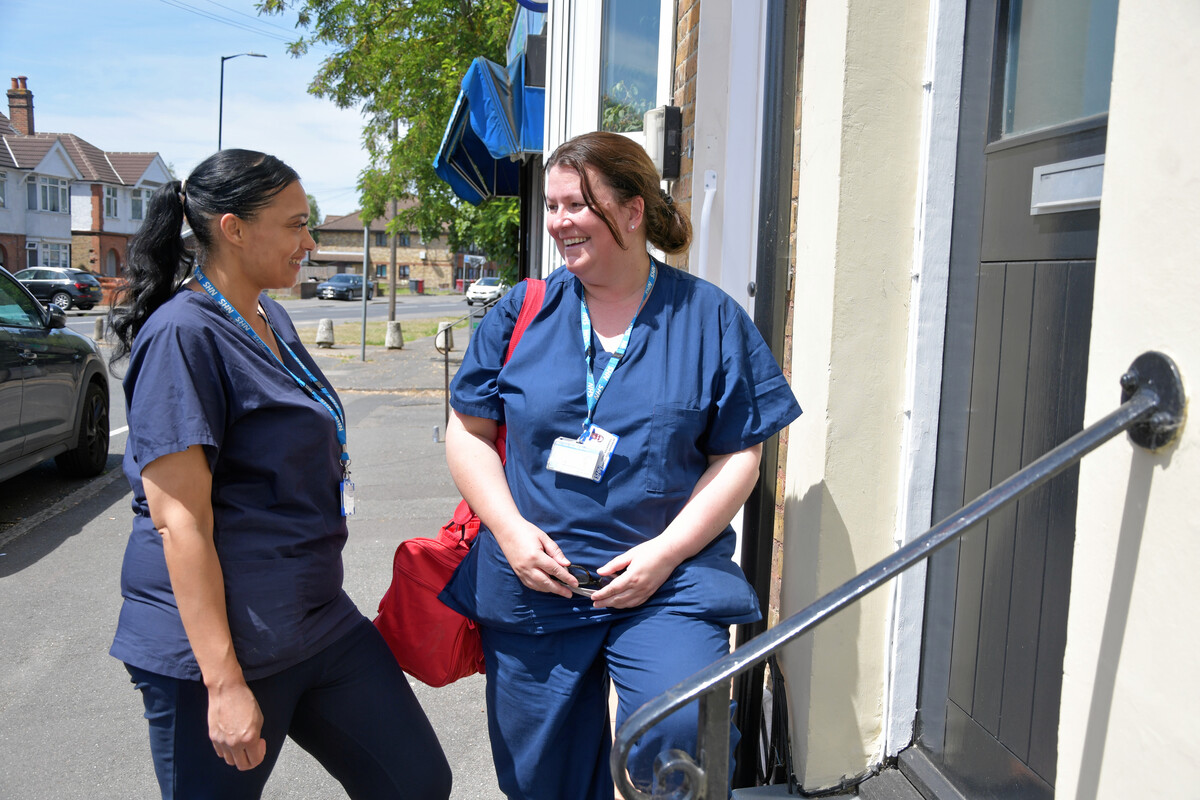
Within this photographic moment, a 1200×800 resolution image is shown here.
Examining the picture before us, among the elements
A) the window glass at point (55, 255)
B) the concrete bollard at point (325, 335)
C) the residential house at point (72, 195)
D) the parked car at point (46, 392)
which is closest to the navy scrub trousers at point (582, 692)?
the parked car at point (46, 392)

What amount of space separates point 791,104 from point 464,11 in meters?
11.1

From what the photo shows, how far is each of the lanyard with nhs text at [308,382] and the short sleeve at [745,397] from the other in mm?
853

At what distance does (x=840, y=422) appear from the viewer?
7.84ft

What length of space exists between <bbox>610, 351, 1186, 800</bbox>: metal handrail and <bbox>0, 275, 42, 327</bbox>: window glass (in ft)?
20.8

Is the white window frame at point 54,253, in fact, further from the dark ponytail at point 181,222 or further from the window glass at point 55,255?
the dark ponytail at point 181,222

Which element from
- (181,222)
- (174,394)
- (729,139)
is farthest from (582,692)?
(729,139)

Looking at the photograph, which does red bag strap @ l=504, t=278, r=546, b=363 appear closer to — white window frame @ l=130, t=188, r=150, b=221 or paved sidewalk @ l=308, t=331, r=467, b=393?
paved sidewalk @ l=308, t=331, r=467, b=393

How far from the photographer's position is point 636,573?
1.91m

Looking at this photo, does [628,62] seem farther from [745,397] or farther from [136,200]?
[136,200]

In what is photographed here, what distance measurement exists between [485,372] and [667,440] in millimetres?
479

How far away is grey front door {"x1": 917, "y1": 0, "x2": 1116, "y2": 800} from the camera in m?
1.89

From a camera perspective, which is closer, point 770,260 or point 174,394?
point 174,394

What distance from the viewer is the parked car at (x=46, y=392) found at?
5934 millimetres

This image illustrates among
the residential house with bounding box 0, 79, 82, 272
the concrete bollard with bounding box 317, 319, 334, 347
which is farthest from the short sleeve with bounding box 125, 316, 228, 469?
the residential house with bounding box 0, 79, 82, 272
